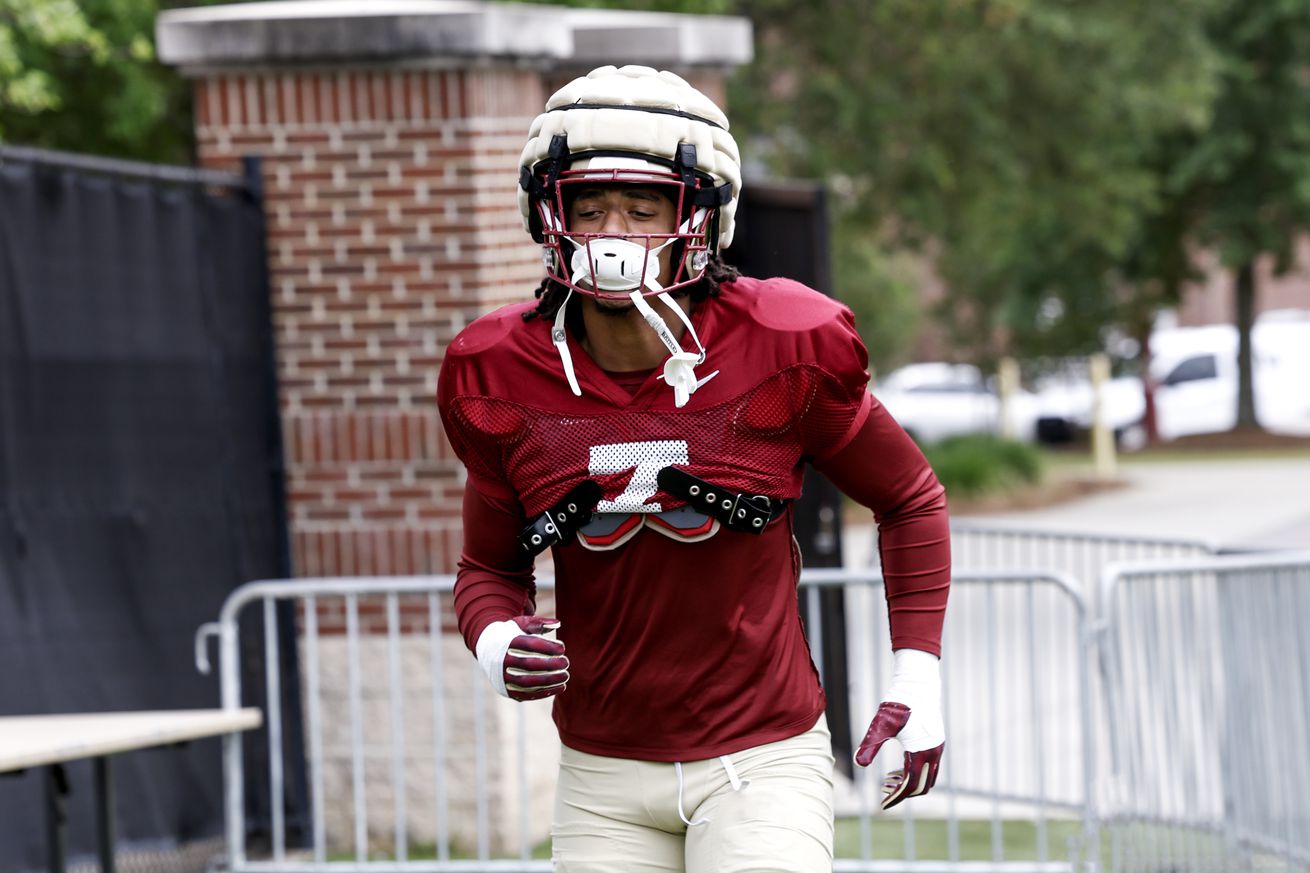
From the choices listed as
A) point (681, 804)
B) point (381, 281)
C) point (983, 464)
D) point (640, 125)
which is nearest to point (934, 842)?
point (381, 281)

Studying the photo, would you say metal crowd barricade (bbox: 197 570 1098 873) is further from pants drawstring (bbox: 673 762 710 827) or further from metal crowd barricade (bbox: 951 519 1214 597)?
pants drawstring (bbox: 673 762 710 827)

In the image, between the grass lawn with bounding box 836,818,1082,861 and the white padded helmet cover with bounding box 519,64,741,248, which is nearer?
the white padded helmet cover with bounding box 519,64,741,248

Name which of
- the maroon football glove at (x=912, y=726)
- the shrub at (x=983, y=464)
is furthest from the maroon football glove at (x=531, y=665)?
the shrub at (x=983, y=464)

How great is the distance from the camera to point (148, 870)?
22.2ft

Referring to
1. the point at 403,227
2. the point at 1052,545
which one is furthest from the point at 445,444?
the point at 1052,545

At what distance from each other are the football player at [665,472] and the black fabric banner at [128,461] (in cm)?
336

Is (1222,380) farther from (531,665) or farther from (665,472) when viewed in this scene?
(531,665)

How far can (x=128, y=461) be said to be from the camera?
6.75m

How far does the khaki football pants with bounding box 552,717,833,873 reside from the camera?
3186 millimetres

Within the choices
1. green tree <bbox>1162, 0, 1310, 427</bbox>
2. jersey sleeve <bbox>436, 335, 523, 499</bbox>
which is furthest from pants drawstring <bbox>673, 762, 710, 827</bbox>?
green tree <bbox>1162, 0, 1310, 427</bbox>

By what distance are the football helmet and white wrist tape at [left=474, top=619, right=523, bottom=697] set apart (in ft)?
1.44

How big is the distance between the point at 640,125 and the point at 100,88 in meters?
10.7

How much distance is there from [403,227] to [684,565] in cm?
436

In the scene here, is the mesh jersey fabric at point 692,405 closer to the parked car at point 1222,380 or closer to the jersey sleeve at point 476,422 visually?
the jersey sleeve at point 476,422
